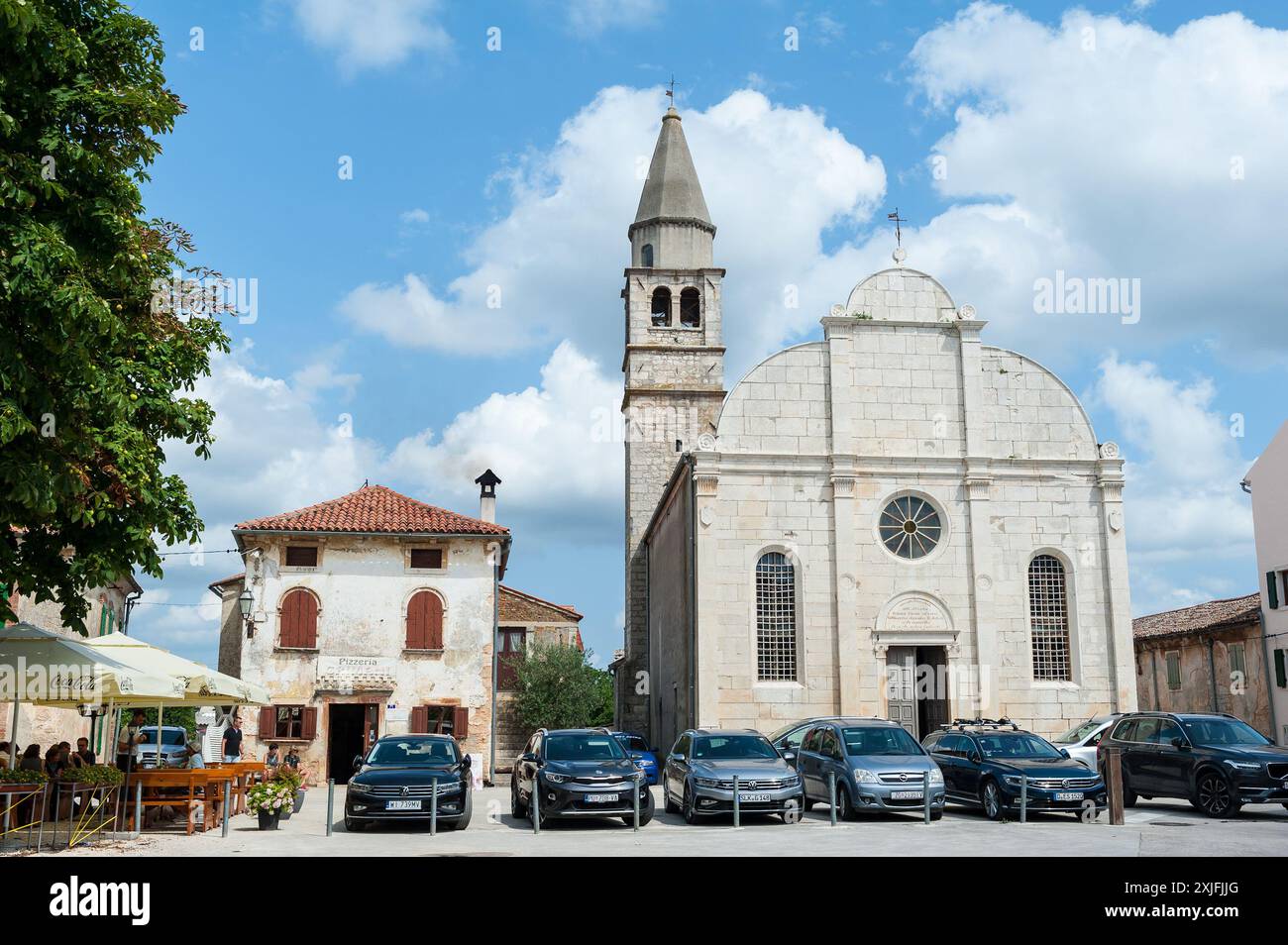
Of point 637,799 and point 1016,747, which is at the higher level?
point 1016,747

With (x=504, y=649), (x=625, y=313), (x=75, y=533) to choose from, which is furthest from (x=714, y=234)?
(x=75, y=533)

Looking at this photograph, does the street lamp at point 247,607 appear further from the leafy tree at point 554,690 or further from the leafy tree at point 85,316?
the leafy tree at point 85,316

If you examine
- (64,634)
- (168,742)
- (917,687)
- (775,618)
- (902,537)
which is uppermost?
(902,537)

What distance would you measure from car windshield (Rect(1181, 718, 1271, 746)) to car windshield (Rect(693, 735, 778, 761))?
23.6 ft

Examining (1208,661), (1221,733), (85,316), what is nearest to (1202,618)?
(1208,661)

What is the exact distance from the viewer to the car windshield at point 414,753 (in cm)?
1702

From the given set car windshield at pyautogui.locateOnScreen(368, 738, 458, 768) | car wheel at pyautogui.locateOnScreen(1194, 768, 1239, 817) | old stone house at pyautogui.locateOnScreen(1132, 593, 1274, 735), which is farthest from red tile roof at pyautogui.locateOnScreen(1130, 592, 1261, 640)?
car windshield at pyautogui.locateOnScreen(368, 738, 458, 768)

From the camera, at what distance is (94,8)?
38.8 ft

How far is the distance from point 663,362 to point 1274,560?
22423mm

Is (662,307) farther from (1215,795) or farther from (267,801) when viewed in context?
(1215,795)

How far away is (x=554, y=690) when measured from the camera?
38.6m

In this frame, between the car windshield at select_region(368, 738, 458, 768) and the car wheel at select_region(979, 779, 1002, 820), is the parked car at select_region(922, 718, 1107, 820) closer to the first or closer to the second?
the car wheel at select_region(979, 779, 1002, 820)
